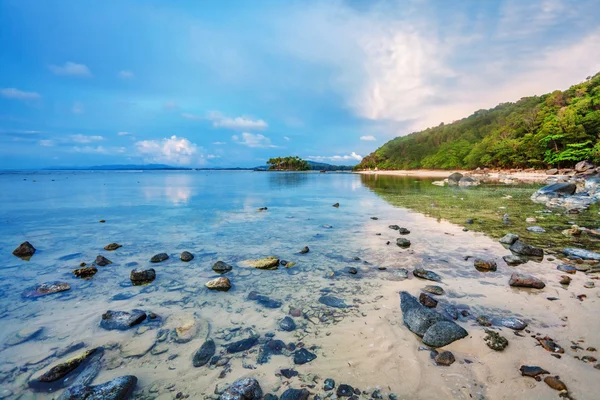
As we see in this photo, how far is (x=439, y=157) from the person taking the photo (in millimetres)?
132250

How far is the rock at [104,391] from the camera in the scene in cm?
346

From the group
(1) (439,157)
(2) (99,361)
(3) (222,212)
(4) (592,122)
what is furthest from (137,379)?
(1) (439,157)

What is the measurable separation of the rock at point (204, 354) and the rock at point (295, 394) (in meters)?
1.50

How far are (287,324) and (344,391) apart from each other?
6.14ft

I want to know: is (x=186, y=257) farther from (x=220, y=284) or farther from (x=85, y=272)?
(x=220, y=284)

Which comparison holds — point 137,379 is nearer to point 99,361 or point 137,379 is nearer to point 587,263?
point 99,361

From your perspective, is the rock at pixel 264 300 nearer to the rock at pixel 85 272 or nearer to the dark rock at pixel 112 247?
the rock at pixel 85 272

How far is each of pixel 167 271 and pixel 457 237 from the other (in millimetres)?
11609

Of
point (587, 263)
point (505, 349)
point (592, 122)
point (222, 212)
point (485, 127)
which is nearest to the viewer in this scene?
point (505, 349)

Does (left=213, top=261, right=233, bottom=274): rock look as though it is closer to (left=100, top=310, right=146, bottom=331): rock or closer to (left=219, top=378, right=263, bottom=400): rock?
(left=100, top=310, right=146, bottom=331): rock

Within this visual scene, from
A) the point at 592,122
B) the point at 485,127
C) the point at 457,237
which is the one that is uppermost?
the point at 485,127

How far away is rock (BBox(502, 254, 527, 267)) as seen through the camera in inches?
319

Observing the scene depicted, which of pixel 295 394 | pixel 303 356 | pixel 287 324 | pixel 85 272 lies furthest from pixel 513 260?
→ pixel 85 272

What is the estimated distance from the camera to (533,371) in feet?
12.2
